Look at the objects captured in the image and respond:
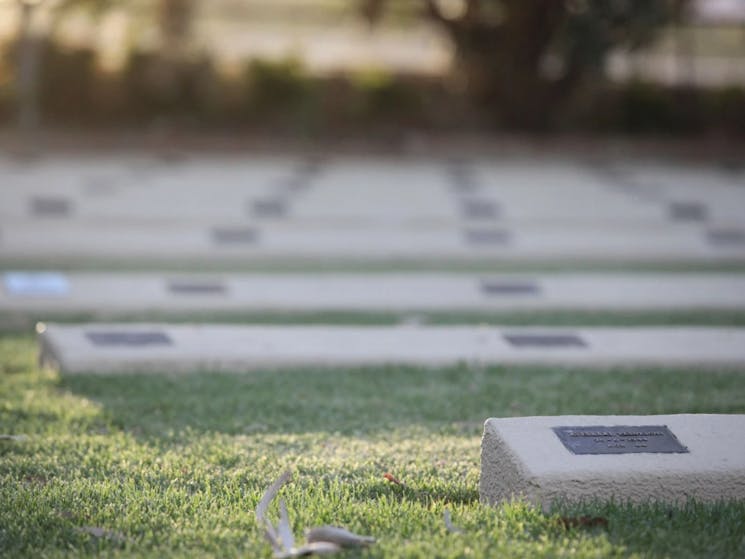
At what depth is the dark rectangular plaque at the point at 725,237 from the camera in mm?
8430

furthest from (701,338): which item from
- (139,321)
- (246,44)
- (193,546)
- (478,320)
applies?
(246,44)

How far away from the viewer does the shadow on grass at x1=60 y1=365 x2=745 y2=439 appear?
397cm

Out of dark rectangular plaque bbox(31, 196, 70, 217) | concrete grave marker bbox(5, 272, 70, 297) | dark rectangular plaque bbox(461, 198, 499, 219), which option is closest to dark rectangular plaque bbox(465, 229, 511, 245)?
dark rectangular plaque bbox(461, 198, 499, 219)

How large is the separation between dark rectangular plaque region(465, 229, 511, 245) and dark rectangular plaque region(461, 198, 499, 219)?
0.95m


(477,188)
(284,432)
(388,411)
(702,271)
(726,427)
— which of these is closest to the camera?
(726,427)

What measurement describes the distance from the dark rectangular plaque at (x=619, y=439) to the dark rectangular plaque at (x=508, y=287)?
3.18 meters

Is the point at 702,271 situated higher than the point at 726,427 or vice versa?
the point at 726,427

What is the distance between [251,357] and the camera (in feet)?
15.3

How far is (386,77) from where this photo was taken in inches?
631

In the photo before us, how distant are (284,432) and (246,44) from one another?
1603 centimetres

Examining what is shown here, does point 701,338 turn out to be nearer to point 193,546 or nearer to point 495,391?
point 495,391

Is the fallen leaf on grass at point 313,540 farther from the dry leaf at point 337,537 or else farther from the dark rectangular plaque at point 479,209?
the dark rectangular plaque at point 479,209

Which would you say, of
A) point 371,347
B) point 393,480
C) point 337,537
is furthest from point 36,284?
point 337,537

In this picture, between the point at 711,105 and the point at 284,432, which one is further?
→ the point at 711,105
